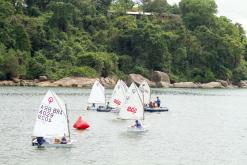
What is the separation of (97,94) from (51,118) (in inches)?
1347

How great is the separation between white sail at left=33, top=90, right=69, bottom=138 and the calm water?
1.31 meters

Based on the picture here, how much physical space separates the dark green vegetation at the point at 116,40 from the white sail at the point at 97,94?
48976 mm

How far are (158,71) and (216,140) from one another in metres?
93.3

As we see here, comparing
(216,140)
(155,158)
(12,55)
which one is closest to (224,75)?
(12,55)

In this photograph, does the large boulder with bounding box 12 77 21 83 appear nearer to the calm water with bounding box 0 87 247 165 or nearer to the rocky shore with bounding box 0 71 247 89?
the rocky shore with bounding box 0 71 247 89

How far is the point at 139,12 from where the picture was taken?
17425 cm

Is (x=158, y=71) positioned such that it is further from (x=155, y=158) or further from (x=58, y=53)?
(x=155, y=158)

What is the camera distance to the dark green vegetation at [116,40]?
13243 cm

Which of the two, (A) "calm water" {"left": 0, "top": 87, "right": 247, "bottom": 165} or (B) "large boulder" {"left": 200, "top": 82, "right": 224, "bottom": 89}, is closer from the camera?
(A) "calm water" {"left": 0, "top": 87, "right": 247, "bottom": 165}

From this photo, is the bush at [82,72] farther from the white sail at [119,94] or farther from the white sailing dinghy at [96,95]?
the white sail at [119,94]

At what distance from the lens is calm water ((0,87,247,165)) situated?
40906 millimetres

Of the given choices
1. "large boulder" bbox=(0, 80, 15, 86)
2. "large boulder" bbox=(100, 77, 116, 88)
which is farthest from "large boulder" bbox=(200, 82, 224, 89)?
"large boulder" bbox=(0, 80, 15, 86)

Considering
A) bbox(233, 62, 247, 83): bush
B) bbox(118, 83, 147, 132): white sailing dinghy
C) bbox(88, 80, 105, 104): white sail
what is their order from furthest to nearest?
bbox(233, 62, 247, 83): bush, bbox(88, 80, 105, 104): white sail, bbox(118, 83, 147, 132): white sailing dinghy

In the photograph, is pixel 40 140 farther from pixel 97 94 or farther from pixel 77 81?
pixel 77 81
